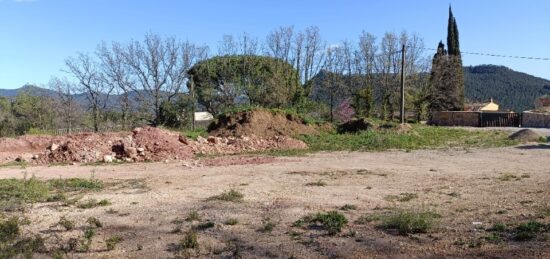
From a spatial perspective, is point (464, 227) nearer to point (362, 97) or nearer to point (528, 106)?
point (362, 97)

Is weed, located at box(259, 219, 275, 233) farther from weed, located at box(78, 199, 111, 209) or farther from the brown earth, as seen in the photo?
the brown earth

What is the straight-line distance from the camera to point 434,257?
19.1ft

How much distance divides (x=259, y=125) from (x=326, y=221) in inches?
711

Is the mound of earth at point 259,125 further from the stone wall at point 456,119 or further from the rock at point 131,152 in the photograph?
the stone wall at point 456,119

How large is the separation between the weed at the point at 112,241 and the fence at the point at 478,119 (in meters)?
42.5

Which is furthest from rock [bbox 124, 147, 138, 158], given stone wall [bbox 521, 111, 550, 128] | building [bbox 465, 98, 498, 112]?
building [bbox 465, 98, 498, 112]

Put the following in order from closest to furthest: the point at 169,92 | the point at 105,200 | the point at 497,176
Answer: the point at 105,200 → the point at 497,176 → the point at 169,92

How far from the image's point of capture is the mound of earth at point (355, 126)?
26270mm

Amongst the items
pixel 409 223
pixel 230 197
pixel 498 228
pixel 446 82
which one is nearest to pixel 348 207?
pixel 409 223

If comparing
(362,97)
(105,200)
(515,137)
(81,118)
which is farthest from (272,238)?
(362,97)

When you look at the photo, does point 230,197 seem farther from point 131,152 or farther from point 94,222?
point 131,152

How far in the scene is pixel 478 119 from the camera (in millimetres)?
45281

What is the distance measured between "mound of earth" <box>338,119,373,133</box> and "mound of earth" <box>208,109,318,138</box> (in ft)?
5.43

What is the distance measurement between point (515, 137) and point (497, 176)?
1321 cm
